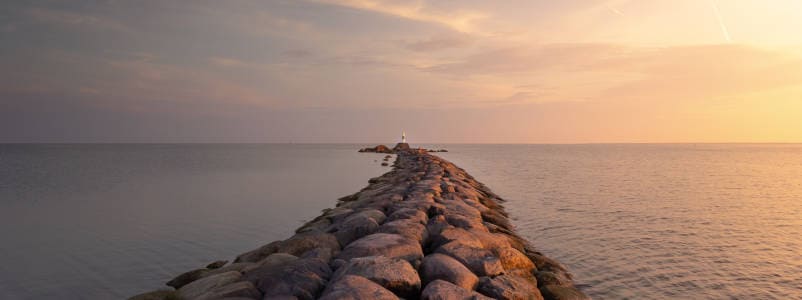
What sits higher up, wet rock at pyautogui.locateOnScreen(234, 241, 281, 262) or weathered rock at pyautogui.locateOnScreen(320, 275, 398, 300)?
weathered rock at pyautogui.locateOnScreen(320, 275, 398, 300)

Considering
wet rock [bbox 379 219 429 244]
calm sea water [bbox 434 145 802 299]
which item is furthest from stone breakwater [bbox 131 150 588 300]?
calm sea water [bbox 434 145 802 299]

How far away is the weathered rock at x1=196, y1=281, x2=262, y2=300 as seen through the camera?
523 cm

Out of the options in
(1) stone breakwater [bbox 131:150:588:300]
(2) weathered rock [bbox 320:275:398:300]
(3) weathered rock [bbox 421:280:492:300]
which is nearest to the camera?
(2) weathered rock [bbox 320:275:398:300]

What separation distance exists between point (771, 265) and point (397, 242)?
838cm

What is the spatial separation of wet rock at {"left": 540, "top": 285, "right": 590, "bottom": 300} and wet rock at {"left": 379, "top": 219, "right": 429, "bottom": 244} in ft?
7.11

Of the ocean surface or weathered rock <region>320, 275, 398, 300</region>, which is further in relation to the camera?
the ocean surface

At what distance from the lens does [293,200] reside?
749 inches

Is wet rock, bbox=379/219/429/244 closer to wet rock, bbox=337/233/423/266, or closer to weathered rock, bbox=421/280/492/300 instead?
wet rock, bbox=337/233/423/266

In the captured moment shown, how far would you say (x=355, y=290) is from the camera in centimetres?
468

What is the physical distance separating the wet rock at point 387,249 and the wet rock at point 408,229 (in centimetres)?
63

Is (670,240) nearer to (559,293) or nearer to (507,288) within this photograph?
(559,293)

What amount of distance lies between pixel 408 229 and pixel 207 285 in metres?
3.33

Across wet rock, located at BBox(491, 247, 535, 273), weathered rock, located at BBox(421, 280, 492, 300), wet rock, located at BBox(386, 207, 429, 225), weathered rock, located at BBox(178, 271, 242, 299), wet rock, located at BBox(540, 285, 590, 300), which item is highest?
wet rock, located at BBox(386, 207, 429, 225)

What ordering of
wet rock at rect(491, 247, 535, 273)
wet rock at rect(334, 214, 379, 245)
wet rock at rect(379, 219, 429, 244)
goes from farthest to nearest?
1. wet rock at rect(334, 214, 379, 245)
2. wet rock at rect(379, 219, 429, 244)
3. wet rock at rect(491, 247, 535, 273)
